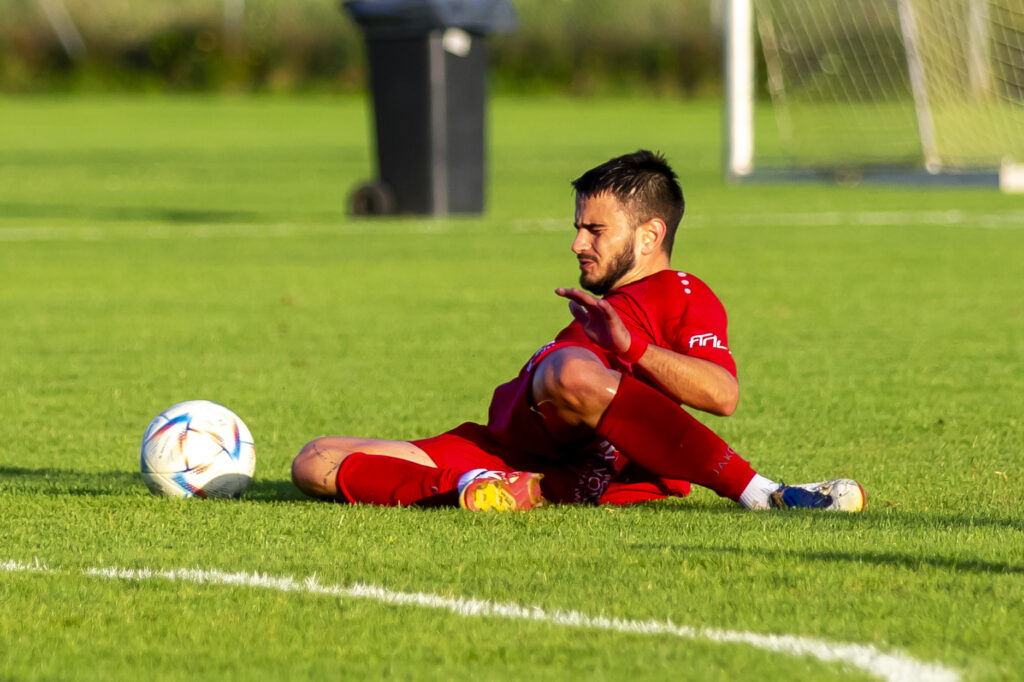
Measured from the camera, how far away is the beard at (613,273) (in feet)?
16.4

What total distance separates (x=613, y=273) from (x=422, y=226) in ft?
39.7

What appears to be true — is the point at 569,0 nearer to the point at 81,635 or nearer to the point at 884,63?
the point at 884,63

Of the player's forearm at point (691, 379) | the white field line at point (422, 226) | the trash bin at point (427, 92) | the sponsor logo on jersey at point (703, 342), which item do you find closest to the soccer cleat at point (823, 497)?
the player's forearm at point (691, 379)

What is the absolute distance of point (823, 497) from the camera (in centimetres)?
483

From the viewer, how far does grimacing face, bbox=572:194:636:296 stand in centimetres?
496

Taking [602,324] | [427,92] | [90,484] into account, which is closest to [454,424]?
[90,484]

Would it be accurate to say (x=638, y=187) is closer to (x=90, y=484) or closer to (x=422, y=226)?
(x=90, y=484)

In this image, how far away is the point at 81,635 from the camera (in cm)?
360

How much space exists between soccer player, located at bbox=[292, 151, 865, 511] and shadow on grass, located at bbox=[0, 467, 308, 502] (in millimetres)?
345

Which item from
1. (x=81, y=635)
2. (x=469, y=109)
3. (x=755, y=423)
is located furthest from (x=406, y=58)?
(x=81, y=635)

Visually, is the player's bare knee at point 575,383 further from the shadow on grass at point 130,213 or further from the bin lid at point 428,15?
the shadow on grass at point 130,213

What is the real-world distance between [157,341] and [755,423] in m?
4.01

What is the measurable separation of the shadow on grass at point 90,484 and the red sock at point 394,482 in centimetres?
32

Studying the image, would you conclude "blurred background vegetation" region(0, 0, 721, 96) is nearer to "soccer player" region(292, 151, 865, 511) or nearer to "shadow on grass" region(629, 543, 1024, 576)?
"soccer player" region(292, 151, 865, 511)
